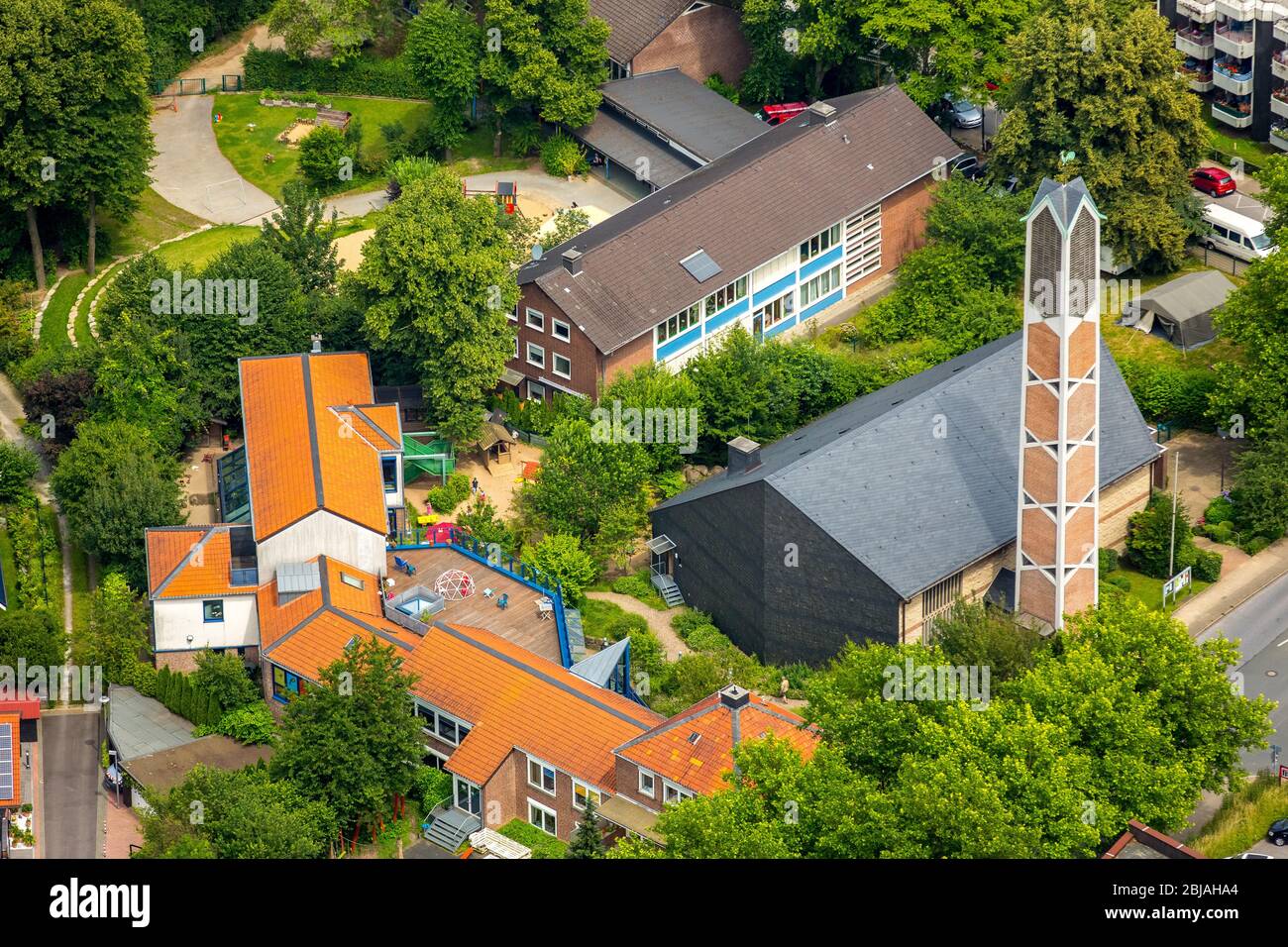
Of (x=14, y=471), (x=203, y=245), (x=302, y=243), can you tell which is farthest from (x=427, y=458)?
(x=203, y=245)

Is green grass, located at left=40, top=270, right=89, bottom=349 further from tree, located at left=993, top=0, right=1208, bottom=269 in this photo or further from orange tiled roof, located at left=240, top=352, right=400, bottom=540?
tree, located at left=993, top=0, right=1208, bottom=269

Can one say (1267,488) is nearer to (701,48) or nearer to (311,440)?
(311,440)

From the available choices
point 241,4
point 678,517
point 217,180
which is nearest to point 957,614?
point 678,517

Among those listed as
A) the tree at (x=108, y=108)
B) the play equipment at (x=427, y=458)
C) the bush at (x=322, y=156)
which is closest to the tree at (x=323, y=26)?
the bush at (x=322, y=156)

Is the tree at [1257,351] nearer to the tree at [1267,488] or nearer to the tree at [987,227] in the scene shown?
the tree at [1267,488]

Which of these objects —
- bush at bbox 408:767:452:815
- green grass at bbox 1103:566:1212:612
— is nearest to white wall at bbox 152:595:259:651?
bush at bbox 408:767:452:815

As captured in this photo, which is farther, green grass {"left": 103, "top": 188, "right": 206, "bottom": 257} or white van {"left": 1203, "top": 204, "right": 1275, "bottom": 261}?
green grass {"left": 103, "top": 188, "right": 206, "bottom": 257}

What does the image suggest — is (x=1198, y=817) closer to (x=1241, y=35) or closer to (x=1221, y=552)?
(x=1221, y=552)
